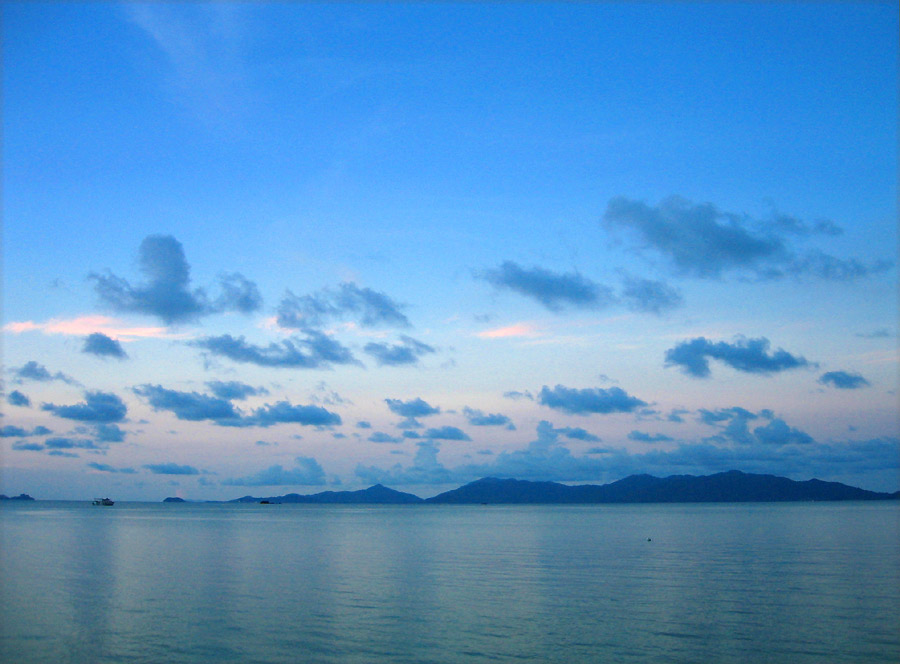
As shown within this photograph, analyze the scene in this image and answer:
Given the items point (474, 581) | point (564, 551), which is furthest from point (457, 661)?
point (564, 551)

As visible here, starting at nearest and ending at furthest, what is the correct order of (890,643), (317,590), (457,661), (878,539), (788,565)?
(457,661) → (890,643) → (317,590) → (788,565) → (878,539)

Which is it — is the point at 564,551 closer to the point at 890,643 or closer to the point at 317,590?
the point at 317,590

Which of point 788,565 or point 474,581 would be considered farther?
point 788,565

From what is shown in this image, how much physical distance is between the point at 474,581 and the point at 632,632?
65.6ft

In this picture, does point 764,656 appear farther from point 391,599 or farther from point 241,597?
point 241,597

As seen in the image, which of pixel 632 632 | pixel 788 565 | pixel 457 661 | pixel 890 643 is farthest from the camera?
pixel 788 565

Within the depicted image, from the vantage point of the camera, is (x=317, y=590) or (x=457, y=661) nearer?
(x=457, y=661)

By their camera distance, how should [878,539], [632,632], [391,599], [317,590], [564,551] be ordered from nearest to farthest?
[632,632], [391,599], [317,590], [564,551], [878,539]

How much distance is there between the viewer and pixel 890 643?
32656 millimetres

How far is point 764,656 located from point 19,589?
4765cm

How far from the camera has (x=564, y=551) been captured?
259ft

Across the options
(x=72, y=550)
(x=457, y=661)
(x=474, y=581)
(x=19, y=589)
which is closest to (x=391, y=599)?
(x=474, y=581)

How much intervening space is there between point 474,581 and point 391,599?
985 cm

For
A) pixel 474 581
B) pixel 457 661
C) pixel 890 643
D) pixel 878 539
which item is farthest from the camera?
pixel 878 539
